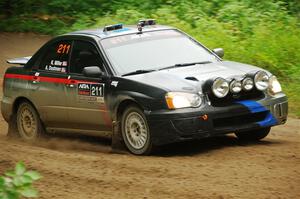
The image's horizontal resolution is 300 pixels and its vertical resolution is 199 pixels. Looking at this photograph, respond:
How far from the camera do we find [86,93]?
9266 millimetres

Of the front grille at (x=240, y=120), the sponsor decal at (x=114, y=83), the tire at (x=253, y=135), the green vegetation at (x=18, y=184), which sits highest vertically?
the sponsor decal at (x=114, y=83)

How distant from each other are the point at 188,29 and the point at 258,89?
26.4 feet

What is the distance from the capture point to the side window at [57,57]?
9.91 metres

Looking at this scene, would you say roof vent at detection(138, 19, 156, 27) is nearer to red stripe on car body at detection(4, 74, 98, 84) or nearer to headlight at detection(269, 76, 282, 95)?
red stripe on car body at detection(4, 74, 98, 84)

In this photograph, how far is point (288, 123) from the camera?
36.3 feet

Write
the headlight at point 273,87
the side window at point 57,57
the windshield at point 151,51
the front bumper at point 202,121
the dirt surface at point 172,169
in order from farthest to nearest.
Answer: the side window at point 57,57, the windshield at point 151,51, the headlight at point 273,87, the front bumper at point 202,121, the dirt surface at point 172,169

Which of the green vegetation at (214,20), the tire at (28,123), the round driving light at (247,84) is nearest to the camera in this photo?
the round driving light at (247,84)

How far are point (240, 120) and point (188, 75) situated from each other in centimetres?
80

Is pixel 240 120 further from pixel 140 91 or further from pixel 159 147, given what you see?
pixel 140 91

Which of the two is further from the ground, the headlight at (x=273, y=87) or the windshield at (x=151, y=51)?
the windshield at (x=151, y=51)

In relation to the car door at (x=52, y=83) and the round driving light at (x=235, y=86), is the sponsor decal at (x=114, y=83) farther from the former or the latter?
the round driving light at (x=235, y=86)

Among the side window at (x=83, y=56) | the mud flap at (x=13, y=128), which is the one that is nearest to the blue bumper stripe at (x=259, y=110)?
the side window at (x=83, y=56)

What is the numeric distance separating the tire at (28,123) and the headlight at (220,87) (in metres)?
2.94

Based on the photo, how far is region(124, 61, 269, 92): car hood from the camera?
8.45m
